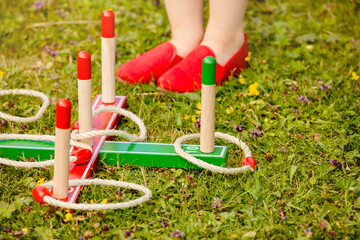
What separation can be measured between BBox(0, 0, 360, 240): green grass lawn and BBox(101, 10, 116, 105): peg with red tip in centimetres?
14

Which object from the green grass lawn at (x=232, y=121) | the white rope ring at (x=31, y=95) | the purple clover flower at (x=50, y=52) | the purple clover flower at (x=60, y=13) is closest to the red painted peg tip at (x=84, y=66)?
the green grass lawn at (x=232, y=121)

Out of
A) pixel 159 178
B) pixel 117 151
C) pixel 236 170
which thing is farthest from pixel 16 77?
pixel 236 170

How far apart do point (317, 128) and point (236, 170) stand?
1.62 ft

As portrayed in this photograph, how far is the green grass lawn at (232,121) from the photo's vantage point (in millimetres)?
1485

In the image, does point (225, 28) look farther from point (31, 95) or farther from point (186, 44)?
point (31, 95)

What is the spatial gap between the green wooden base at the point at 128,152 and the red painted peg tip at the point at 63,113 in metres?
0.39

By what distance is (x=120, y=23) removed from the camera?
2.91m

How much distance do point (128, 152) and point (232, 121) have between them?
Result: 50 centimetres

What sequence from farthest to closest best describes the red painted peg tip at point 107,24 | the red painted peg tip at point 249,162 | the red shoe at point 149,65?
the red shoe at point 149,65
the red painted peg tip at point 107,24
the red painted peg tip at point 249,162

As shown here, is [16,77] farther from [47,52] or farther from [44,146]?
[44,146]

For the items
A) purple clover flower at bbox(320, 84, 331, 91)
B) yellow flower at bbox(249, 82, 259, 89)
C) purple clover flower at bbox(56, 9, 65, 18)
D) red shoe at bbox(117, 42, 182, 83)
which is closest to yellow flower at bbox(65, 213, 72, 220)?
red shoe at bbox(117, 42, 182, 83)

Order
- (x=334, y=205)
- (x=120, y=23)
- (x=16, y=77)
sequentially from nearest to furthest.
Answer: (x=334, y=205) → (x=16, y=77) → (x=120, y=23)

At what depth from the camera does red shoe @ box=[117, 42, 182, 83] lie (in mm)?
2295

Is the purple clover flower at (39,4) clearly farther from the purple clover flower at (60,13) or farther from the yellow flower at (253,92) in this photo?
the yellow flower at (253,92)
